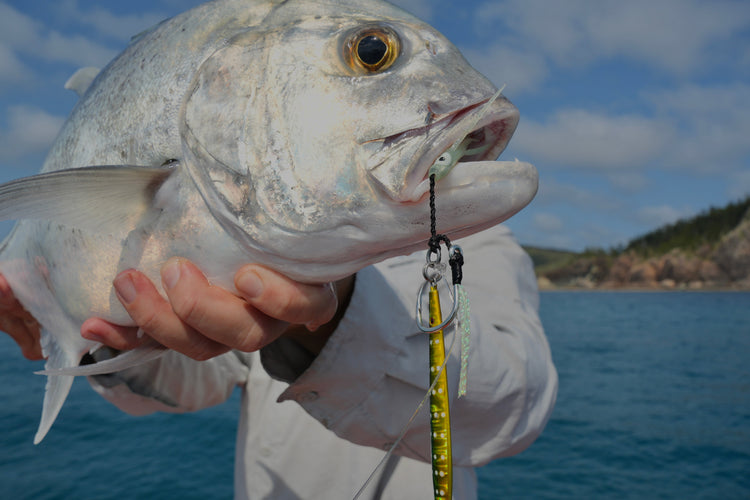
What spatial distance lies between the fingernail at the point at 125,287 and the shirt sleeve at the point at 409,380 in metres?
0.56

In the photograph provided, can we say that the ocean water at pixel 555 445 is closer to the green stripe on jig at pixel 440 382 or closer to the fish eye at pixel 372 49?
the green stripe on jig at pixel 440 382

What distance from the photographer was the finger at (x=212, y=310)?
1267mm

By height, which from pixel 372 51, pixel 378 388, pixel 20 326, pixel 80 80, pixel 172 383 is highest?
pixel 80 80

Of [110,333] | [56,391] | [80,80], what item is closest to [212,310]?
[110,333]

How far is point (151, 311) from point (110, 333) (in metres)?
0.34

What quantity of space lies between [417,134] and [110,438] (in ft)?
38.0

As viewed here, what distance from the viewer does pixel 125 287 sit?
1.34 meters

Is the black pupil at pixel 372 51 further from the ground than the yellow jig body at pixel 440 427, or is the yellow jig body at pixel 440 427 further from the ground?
the black pupil at pixel 372 51

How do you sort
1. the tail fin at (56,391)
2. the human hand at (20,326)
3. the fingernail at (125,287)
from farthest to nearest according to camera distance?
the human hand at (20,326) < the tail fin at (56,391) < the fingernail at (125,287)

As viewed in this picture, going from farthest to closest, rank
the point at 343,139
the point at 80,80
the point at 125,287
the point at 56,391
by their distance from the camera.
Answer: the point at 80,80 → the point at 56,391 → the point at 125,287 → the point at 343,139

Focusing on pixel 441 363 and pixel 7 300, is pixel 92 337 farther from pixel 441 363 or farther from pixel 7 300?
pixel 441 363

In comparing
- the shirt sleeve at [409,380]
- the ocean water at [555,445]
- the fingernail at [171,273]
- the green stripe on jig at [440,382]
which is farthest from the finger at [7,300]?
the ocean water at [555,445]

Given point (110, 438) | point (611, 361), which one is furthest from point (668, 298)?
point (110, 438)

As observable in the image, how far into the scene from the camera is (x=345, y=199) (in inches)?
42.1
